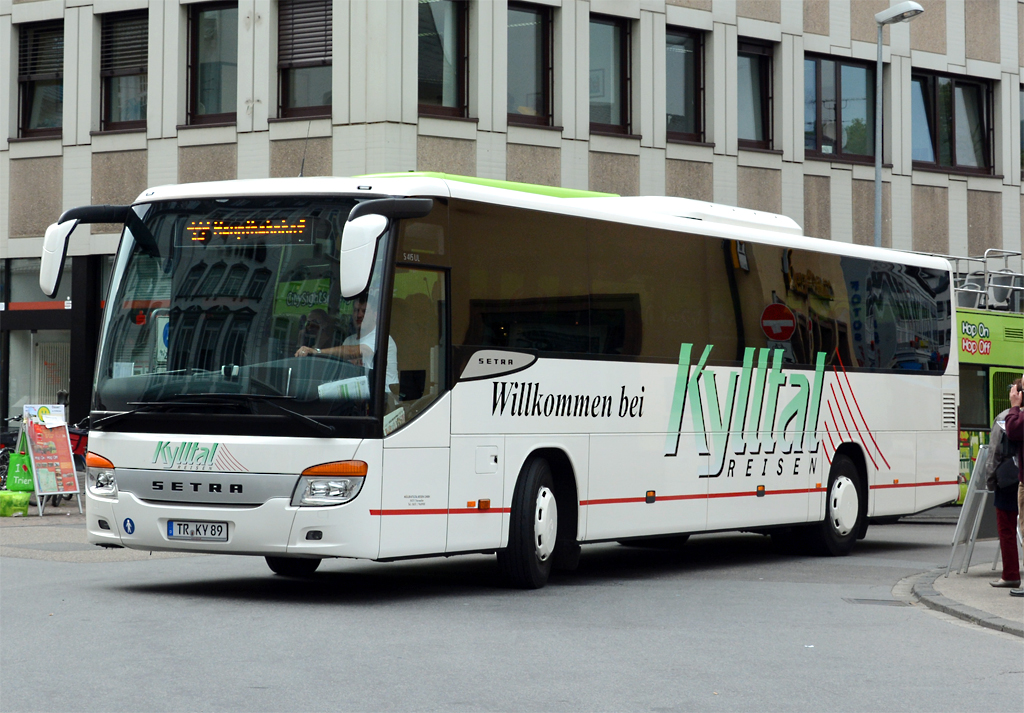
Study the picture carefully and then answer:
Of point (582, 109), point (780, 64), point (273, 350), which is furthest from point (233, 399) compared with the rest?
point (780, 64)

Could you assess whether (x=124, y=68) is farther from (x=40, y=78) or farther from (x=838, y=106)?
(x=838, y=106)

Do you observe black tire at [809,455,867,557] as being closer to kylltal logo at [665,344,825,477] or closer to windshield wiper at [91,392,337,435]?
kylltal logo at [665,344,825,477]

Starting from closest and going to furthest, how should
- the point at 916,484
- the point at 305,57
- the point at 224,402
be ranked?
1. the point at 224,402
2. the point at 916,484
3. the point at 305,57

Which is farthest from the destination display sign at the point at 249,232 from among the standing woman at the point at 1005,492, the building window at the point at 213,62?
the building window at the point at 213,62

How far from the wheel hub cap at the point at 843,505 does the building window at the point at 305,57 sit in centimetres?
1182

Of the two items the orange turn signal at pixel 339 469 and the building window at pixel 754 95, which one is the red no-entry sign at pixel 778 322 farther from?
the building window at pixel 754 95

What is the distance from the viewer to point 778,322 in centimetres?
1528

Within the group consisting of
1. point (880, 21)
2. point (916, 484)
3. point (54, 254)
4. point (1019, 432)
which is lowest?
point (916, 484)

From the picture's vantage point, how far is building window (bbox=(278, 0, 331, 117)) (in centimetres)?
2464

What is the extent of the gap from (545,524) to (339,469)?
7.43 ft

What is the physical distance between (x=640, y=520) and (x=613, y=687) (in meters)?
5.87

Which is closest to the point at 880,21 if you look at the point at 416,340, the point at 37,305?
the point at 37,305

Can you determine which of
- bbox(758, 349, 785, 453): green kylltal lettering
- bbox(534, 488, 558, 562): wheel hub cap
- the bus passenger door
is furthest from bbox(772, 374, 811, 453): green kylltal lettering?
the bus passenger door

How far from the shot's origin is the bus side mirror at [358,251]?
9.39 m
